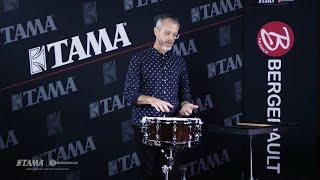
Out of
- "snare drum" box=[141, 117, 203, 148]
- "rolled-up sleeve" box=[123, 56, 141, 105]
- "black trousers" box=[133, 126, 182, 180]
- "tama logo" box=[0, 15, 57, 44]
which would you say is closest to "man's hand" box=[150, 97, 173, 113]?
"snare drum" box=[141, 117, 203, 148]

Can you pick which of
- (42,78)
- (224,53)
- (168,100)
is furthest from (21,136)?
(224,53)

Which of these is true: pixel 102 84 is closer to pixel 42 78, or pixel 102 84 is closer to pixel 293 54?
pixel 42 78

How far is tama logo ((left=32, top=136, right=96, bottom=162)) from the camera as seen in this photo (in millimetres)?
4953

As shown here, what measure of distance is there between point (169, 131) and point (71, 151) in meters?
1.78

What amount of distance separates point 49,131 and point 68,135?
0.18m

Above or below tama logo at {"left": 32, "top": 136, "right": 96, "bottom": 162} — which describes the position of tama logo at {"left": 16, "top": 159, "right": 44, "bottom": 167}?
below

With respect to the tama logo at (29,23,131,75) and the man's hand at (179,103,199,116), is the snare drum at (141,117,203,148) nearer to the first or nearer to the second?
the man's hand at (179,103,199,116)

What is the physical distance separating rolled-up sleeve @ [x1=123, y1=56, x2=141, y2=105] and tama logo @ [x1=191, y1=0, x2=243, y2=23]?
1.36 m

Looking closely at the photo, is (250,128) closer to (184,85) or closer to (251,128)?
(251,128)

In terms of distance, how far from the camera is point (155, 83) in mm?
3793

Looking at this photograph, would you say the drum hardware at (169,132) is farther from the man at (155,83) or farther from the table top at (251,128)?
the table top at (251,128)

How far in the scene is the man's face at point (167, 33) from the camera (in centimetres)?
367

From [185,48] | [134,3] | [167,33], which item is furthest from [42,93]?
[167,33]

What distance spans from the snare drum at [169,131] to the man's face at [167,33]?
1.95 feet
